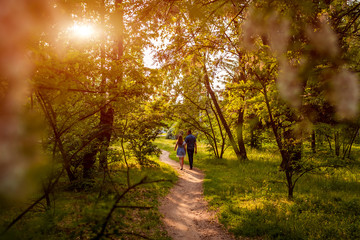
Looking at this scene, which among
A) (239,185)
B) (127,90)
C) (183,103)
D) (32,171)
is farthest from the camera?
(183,103)

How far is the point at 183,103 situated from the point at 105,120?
6.98m

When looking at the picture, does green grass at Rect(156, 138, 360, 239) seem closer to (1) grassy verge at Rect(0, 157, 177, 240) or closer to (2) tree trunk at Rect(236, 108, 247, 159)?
(1) grassy verge at Rect(0, 157, 177, 240)

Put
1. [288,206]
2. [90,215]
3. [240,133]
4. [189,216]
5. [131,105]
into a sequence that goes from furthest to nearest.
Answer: [240,133] → [189,216] → [288,206] → [131,105] → [90,215]

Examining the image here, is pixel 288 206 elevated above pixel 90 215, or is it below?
below

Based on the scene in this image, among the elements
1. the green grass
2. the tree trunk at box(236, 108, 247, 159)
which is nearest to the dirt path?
the green grass

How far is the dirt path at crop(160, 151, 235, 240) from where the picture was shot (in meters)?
4.57

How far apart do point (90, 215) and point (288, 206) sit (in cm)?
528

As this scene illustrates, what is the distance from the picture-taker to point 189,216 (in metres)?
5.55

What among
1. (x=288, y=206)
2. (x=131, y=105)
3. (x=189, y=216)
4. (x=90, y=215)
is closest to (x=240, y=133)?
(x=288, y=206)

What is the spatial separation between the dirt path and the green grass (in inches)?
11.2

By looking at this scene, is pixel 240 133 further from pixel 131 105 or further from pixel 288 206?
pixel 131 105

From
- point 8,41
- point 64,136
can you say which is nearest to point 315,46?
point 8,41

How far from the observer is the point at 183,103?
13258 mm

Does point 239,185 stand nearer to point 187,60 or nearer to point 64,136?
point 187,60
